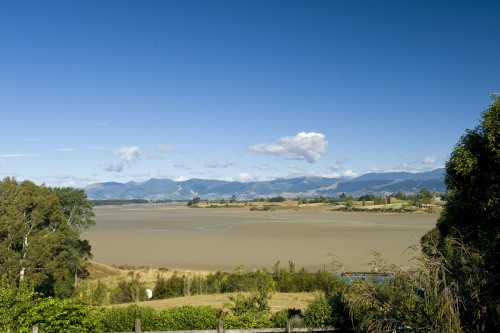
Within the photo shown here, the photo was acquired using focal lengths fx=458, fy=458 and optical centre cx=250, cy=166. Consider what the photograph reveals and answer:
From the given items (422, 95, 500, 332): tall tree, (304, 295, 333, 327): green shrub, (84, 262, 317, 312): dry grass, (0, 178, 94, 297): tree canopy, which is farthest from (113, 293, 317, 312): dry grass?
(422, 95, 500, 332): tall tree

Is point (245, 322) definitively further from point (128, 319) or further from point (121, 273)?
point (121, 273)

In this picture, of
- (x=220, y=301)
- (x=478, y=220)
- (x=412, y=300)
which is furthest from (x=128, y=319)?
(x=478, y=220)

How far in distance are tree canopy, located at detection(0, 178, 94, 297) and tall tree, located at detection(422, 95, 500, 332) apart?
21.3 m

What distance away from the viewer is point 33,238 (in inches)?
1073

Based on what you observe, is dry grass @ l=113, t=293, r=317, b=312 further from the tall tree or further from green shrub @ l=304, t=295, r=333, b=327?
the tall tree

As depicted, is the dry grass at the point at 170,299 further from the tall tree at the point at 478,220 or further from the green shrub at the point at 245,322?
the tall tree at the point at 478,220

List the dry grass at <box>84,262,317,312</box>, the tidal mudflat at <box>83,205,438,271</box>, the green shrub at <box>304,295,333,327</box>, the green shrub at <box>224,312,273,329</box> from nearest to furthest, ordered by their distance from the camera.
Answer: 1. the green shrub at <box>304,295,333,327</box>
2. the green shrub at <box>224,312,273,329</box>
3. the dry grass at <box>84,262,317,312</box>
4. the tidal mudflat at <box>83,205,438,271</box>

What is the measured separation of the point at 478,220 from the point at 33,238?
24595 mm

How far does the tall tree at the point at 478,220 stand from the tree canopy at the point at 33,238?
2132 centimetres

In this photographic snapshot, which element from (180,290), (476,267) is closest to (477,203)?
(476,267)

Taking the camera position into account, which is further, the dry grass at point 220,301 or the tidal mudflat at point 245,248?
the tidal mudflat at point 245,248

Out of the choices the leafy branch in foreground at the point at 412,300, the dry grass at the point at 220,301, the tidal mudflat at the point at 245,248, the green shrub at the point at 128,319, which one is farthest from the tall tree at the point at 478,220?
the tidal mudflat at the point at 245,248

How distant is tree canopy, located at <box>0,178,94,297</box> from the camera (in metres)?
25.6

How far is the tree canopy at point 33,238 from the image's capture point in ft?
84.1
